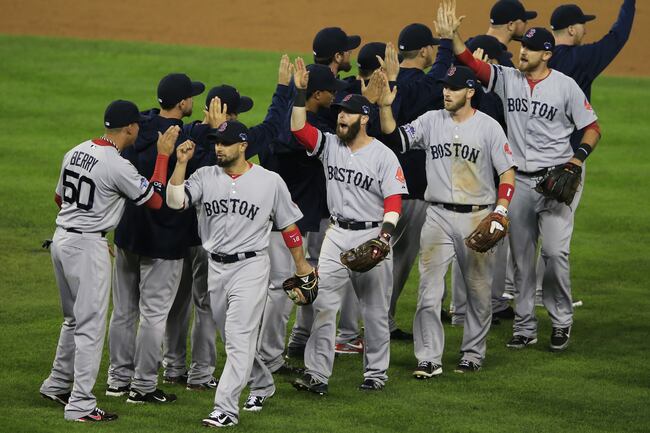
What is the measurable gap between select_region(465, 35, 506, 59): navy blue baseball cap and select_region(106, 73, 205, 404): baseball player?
280 centimetres

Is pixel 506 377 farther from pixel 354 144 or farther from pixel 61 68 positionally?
pixel 61 68

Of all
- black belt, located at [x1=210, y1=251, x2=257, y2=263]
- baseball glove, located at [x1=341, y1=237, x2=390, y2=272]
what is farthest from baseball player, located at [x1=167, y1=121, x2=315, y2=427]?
baseball glove, located at [x1=341, y1=237, x2=390, y2=272]

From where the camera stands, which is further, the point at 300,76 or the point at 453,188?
the point at 453,188

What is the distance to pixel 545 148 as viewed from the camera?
9047mm

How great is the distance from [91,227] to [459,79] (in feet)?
9.03

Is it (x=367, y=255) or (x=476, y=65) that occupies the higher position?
(x=476, y=65)

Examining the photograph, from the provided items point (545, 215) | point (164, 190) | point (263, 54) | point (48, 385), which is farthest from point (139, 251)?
point (263, 54)

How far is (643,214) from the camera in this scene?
1420 cm

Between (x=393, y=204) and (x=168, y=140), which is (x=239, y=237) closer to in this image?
(x=168, y=140)

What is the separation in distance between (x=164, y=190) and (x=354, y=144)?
4.46 feet

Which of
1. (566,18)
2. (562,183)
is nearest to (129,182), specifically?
(562,183)

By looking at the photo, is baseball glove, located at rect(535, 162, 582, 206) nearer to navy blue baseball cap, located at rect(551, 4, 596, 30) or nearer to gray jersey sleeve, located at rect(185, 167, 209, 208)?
navy blue baseball cap, located at rect(551, 4, 596, 30)

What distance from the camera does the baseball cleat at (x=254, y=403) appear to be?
7434mm

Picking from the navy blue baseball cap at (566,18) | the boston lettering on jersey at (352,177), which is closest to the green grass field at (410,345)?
the boston lettering on jersey at (352,177)
